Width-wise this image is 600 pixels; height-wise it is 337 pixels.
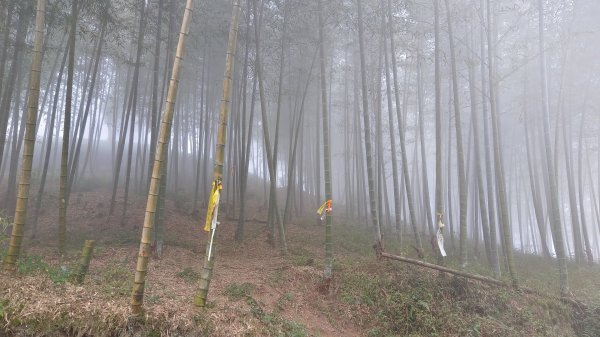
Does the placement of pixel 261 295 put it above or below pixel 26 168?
below

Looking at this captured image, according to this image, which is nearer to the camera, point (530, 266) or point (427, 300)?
point (427, 300)

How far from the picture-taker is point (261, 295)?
16.3ft

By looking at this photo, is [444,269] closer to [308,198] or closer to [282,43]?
[282,43]

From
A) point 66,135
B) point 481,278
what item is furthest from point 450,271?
point 66,135

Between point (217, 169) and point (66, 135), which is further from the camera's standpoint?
point (66, 135)

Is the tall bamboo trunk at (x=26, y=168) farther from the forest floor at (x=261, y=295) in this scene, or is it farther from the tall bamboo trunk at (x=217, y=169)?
the tall bamboo trunk at (x=217, y=169)

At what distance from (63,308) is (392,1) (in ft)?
23.1

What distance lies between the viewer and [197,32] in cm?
914

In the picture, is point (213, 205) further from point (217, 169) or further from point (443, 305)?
point (443, 305)

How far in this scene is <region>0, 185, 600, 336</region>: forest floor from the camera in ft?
9.99

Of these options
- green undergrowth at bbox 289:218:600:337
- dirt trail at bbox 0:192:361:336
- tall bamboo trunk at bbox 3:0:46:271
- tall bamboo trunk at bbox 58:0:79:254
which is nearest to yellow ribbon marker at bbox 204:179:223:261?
dirt trail at bbox 0:192:361:336

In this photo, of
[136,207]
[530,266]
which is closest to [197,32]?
[136,207]

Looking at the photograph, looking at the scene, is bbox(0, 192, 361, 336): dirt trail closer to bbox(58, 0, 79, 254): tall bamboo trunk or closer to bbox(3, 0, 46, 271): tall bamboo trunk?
bbox(3, 0, 46, 271): tall bamboo trunk

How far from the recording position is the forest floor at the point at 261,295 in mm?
3045
